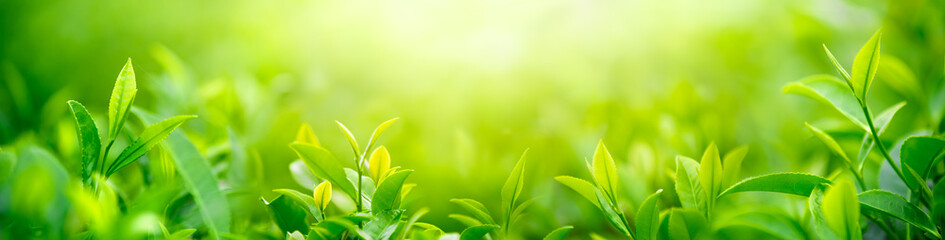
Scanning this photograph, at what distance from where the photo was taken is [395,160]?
969mm

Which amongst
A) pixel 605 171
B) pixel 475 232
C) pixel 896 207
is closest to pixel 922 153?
pixel 896 207

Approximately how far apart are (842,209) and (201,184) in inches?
19.6

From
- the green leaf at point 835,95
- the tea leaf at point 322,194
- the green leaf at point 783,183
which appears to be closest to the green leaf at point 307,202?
the tea leaf at point 322,194

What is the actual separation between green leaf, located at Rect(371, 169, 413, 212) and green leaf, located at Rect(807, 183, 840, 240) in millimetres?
328

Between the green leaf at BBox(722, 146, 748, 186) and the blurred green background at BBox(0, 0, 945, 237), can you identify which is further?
the blurred green background at BBox(0, 0, 945, 237)

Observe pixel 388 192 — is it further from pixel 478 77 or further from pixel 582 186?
pixel 478 77

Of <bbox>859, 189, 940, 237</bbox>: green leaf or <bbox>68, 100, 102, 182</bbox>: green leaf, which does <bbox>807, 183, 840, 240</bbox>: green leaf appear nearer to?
<bbox>859, 189, 940, 237</bbox>: green leaf

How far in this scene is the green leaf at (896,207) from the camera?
1.72 feet

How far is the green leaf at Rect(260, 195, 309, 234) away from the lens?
519mm

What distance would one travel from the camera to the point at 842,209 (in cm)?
44

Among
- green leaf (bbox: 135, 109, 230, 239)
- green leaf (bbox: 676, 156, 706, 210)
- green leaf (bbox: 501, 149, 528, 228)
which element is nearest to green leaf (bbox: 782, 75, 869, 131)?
green leaf (bbox: 676, 156, 706, 210)

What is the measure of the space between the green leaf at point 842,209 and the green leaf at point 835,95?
17cm

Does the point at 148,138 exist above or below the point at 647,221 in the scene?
above

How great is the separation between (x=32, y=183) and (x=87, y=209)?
0.12ft
